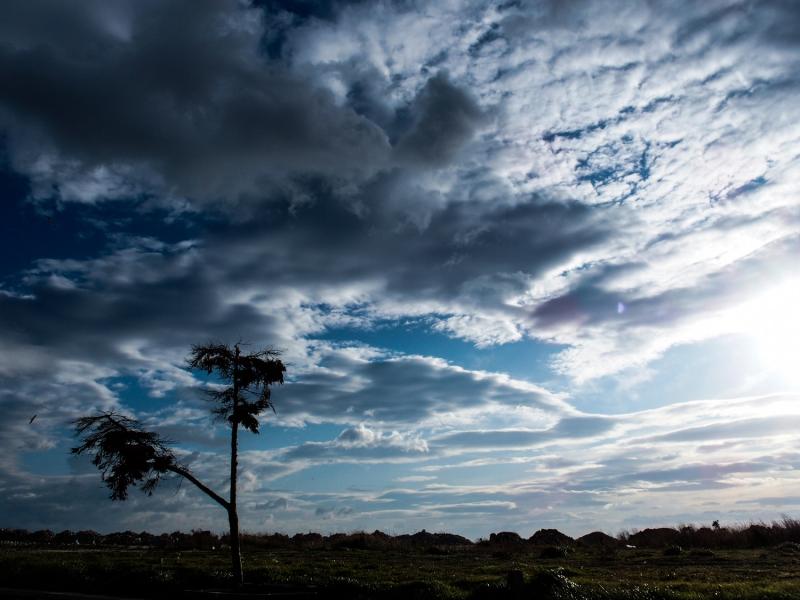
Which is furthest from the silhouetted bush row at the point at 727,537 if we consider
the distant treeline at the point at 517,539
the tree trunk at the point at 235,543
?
the tree trunk at the point at 235,543

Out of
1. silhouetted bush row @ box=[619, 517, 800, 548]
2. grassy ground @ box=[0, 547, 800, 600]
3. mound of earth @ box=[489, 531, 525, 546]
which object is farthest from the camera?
mound of earth @ box=[489, 531, 525, 546]

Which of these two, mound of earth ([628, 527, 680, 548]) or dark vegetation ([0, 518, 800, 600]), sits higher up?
mound of earth ([628, 527, 680, 548])

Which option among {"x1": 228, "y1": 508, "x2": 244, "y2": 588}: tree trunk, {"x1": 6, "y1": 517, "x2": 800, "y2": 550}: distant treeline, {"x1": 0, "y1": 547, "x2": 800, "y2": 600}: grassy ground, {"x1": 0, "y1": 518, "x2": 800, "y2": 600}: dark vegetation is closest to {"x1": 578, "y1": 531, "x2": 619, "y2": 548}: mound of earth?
{"x1": 6, "y1": 517, "x2": 800, "y2": 550}: distant treeline

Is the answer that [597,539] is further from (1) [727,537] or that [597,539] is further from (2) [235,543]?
(2) [235,543]

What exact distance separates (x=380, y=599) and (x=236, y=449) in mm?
9158

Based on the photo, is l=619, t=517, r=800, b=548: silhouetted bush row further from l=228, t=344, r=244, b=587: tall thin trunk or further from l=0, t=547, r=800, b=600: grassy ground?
l=228, t=344, r=244, b=587: tall thin trunk

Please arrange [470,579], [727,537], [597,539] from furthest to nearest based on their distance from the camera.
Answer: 1. [597,539]
2. [727,537]
3. [470,579]

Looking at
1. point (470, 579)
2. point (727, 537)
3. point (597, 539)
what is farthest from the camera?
point (597, 539)

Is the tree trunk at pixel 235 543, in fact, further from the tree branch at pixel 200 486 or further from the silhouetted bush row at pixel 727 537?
the silhouetted bush row at pixel 727 537

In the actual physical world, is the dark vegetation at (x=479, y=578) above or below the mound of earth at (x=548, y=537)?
below

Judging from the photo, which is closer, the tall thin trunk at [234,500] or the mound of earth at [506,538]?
the tall thin trunk at [234,500]

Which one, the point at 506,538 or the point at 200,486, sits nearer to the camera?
the point at 200,486

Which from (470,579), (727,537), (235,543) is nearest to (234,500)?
(235,543)

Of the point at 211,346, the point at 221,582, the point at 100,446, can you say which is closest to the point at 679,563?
the point at 221,582
